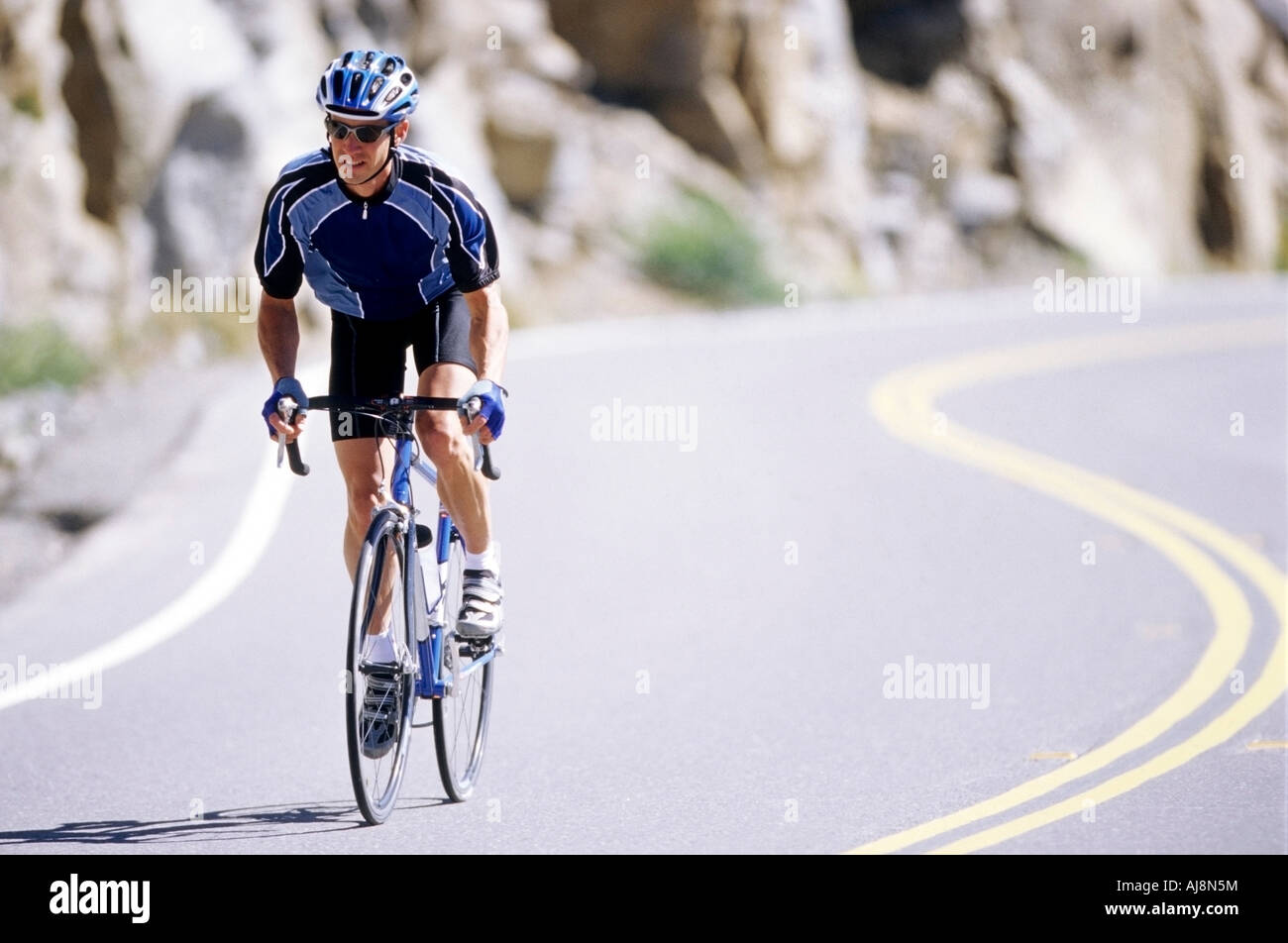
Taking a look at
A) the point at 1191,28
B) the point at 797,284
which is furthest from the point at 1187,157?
the point at 797,284

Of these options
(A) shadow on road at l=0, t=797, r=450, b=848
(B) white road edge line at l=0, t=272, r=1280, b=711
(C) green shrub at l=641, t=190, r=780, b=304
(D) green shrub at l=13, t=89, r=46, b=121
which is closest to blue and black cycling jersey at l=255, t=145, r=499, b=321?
(A) shadow on road at l=0, t=797, r=450, b=848

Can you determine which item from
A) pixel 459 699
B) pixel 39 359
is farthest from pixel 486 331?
pixel 39 359

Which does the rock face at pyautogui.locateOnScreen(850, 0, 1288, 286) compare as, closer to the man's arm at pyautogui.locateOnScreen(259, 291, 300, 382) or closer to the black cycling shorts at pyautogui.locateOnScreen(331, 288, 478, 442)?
the black cycling shorts at pyautogui.locateOnScreen(331, 288, 478, 442)

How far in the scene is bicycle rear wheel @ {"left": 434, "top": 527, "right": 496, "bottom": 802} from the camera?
6.09 metres

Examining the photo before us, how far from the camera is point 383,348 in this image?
5941 mm

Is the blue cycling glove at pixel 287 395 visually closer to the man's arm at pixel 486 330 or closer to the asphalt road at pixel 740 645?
the man's arm at pixel 486 330

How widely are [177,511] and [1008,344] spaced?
13.4 meters

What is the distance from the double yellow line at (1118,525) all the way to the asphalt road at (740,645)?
0.11 feet

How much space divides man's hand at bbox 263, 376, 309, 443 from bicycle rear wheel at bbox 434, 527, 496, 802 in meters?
0.77

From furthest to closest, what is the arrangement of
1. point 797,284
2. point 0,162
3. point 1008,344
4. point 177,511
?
1. point 797,284
2. point 1008,344
3. point 0,162
4. point 177,511

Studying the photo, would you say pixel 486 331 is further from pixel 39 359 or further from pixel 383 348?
pixel 39 359

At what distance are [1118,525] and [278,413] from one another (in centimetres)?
726

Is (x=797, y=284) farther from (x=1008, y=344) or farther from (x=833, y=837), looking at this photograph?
(x=833, y=837)

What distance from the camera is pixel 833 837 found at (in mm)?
5766
